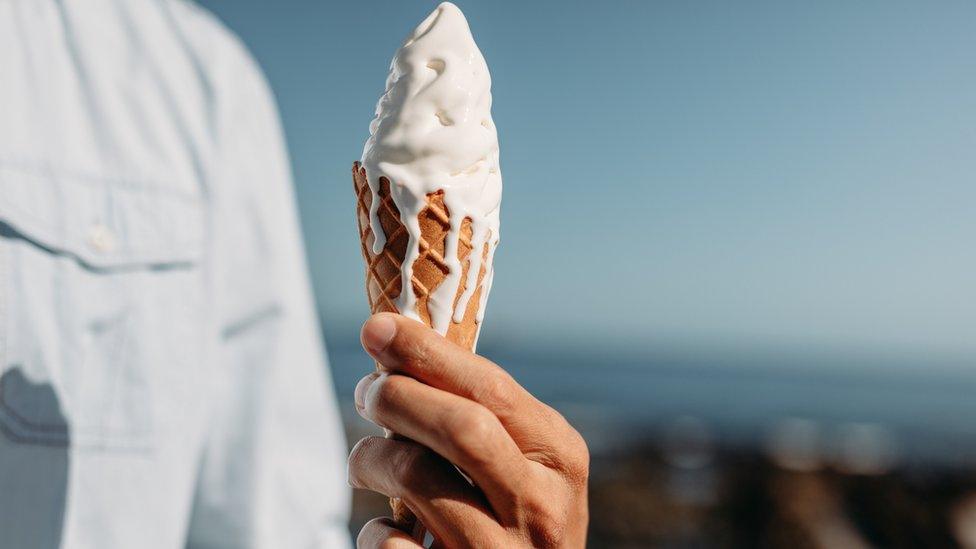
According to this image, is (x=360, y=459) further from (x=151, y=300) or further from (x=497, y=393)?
(x=151, y=300)

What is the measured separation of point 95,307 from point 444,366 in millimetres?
1220

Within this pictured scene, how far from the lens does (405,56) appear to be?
154 cm

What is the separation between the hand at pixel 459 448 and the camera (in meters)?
1.25

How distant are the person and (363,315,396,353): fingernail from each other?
0.08 meters

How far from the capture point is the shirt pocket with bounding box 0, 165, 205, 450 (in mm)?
1852

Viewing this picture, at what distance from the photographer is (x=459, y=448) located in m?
1.23

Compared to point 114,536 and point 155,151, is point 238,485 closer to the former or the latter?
point 114,536

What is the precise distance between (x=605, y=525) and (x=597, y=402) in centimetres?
3046

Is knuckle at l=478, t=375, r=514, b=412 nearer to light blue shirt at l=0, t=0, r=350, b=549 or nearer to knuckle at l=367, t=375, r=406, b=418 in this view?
knuckle at l=367, t=375, r=406, b=418

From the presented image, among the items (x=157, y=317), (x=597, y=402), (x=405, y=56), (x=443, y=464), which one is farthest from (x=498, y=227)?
(x=597, y=402)

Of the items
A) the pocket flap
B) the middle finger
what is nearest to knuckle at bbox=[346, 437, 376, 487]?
the middle finger

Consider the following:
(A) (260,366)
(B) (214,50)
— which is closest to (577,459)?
(A) (260,366)

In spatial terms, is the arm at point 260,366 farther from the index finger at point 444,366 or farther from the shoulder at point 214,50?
the index finger at point 444,366

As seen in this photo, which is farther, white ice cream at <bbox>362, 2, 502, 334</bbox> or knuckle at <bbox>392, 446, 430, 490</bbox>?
white ice cream at <bbox>362, 2, 502, 334</bbox>
